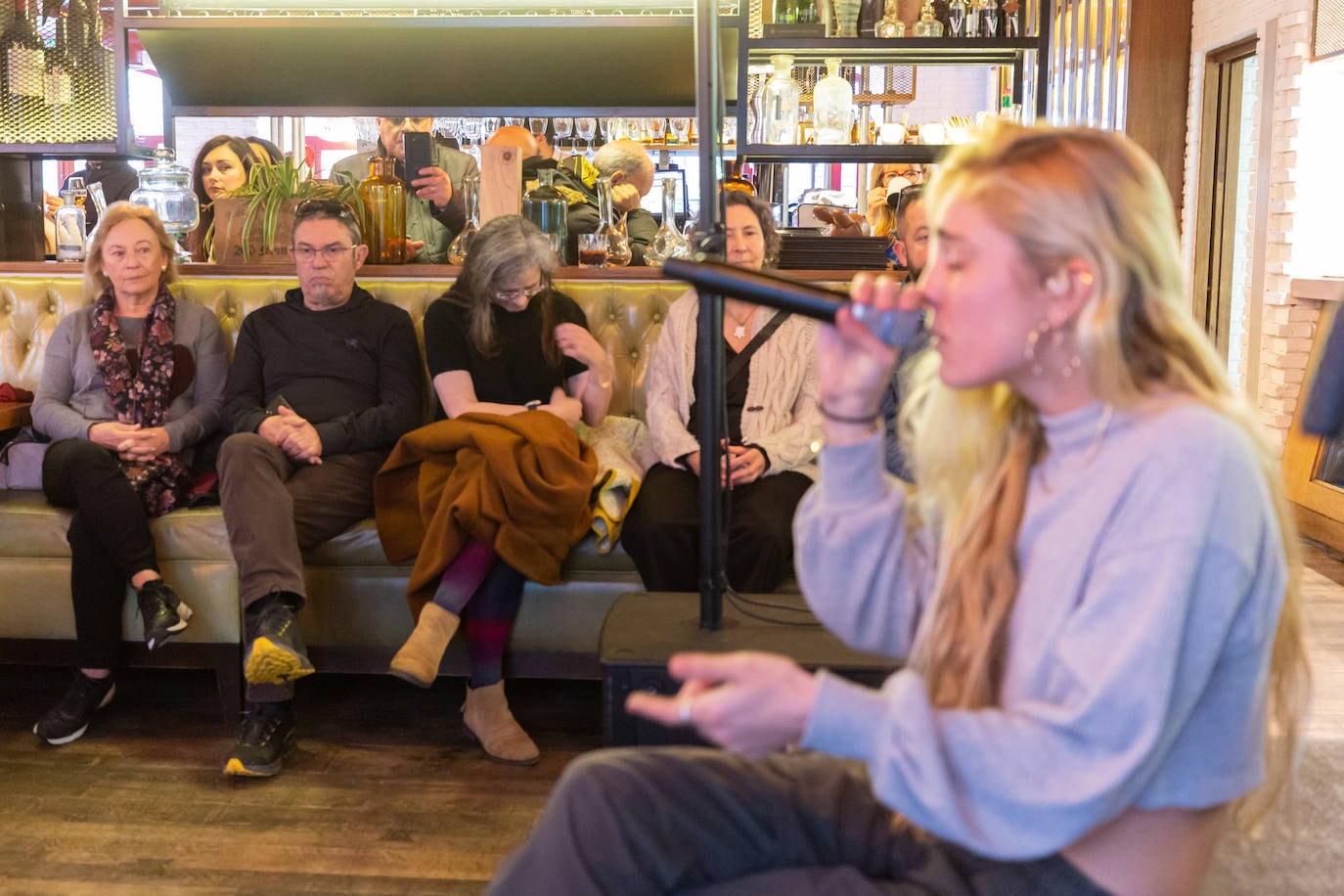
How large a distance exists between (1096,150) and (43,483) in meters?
2.53

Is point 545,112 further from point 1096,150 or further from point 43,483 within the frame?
point 1096,150

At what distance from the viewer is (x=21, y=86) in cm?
388

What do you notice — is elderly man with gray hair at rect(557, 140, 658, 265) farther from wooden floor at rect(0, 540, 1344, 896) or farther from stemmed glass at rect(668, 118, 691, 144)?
stemmed glass at rect(668, 118, 691, 144)

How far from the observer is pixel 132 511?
2.77 metres

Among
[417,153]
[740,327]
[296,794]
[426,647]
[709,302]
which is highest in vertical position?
[417,153]

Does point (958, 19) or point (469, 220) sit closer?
point (469, 220)

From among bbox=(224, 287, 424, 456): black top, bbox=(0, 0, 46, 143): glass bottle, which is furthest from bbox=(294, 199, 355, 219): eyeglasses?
bbox=(0, 0, 46, 143): glass bottle

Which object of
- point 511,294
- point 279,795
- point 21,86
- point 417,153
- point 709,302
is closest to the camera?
point 709,302

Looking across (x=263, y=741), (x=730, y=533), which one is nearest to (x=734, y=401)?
(x=730, y=533)

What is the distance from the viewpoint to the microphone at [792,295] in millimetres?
1066

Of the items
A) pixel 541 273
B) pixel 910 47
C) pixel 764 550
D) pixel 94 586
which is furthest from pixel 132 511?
pixel 910 47

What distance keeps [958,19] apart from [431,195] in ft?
6.10

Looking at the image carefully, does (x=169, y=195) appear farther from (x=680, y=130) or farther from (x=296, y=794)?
(x=680, y=130)

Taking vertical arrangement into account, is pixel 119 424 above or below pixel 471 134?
below
